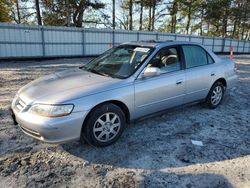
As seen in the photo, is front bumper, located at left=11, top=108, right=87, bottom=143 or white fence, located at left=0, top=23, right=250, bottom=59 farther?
white fence, located at left=0, top=23, right=250, bottom=59

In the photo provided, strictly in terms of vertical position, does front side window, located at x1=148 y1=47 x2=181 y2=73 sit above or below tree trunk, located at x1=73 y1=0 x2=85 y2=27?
below

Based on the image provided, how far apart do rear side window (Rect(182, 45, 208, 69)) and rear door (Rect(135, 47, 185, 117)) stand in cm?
22

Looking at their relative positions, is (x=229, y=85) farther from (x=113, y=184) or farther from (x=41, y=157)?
(x=41, y=157)

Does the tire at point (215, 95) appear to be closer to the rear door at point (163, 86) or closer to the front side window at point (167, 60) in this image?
the rear door at point (163, 86)

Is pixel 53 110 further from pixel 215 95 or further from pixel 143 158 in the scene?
pixel 215 95

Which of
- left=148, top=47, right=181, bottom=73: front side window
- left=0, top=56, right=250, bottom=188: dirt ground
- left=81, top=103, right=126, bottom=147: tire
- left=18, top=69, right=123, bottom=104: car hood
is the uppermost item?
left=148, top=47, right=181, bottom=73: front side window

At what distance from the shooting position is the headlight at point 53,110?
275 centimetres

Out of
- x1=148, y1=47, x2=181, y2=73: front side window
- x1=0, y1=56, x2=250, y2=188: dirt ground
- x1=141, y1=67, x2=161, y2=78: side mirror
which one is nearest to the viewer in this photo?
x1=0, y1=56, x2=250, y2=188: dirt ground

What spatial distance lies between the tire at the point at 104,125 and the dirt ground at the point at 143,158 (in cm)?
15

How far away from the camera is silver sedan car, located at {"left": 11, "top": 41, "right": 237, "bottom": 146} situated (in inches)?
111

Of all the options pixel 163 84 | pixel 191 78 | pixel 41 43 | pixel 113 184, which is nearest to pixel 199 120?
pixel 191 78

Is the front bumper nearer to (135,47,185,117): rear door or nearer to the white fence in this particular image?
(135,47,185,117): rear door

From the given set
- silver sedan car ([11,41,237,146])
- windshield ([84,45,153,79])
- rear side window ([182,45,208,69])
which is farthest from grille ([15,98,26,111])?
rear side window ([182,45,208,69])

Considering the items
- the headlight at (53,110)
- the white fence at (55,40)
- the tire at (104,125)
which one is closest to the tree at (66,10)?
the white fence at (55,40)
